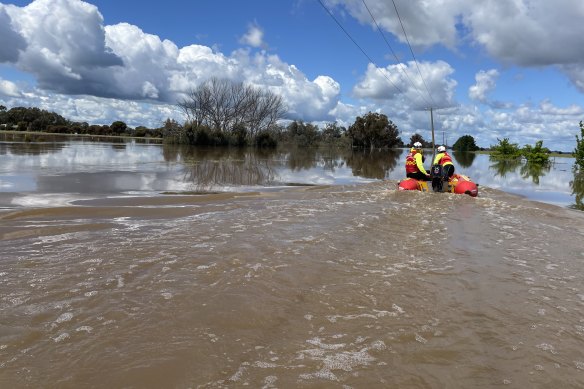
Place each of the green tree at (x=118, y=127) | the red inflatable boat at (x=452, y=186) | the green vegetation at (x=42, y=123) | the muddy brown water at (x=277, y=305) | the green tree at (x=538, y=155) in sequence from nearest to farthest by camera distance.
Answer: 1. the muddy brown water at (x=277, y=305)
2. the red inflatable boat at (x=452, y=186)
3. the green tree at (x=538, y=155)
4. the green vegetation at (x=42, y=123)
5. the green tree at (x=118, y=127)

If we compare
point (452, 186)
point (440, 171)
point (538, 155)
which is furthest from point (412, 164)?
point (538, 155)

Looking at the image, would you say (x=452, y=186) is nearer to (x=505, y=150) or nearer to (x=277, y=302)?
(x=277, y=302)

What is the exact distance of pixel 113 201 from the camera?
412 inches

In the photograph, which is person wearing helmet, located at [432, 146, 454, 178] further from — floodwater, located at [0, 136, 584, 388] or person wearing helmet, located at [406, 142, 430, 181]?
floodwater, located at [0, 136, 584, 388]

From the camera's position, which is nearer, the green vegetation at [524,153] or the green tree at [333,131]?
the green vegetation at [524,153]

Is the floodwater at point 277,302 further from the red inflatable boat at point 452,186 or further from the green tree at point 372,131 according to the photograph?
the green tree at point 372,131

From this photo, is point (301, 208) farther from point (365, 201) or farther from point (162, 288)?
point (162, 288)

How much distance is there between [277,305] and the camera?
14.8 feet

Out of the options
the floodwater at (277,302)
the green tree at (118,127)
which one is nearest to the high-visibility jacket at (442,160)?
the floodwater at (277,302)

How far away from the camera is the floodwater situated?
329 centimetres

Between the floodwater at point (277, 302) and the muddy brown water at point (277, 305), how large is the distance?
18 millimetres

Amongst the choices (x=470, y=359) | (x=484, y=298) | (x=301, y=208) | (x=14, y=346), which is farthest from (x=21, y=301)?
(x=301, y=208)

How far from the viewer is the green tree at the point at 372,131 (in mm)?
104750

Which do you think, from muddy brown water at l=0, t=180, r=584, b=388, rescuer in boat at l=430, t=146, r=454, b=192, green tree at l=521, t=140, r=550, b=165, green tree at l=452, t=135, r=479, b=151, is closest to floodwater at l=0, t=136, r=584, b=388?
muddy brown water at l=0, t=180, r=584, b=388
